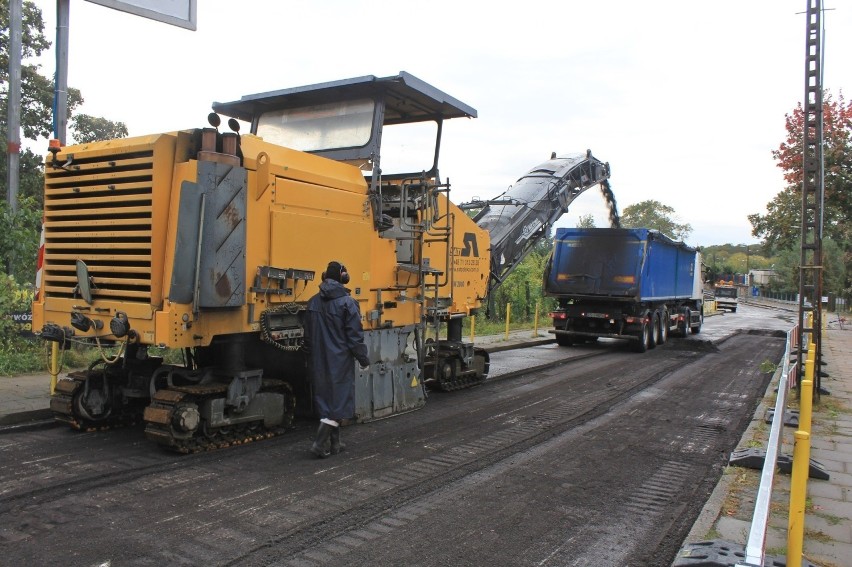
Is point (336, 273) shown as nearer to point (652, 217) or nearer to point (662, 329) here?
point (662, 329)

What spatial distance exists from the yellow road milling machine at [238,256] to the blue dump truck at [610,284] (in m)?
8.36

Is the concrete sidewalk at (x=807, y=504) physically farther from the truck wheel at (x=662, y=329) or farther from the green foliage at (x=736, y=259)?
the green foliage at (x=736, y=259)

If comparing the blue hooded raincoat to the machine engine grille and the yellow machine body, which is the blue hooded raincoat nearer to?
the yellow machine body

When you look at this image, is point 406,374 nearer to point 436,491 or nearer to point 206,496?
point 436,491

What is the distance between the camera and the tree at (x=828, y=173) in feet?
71.6

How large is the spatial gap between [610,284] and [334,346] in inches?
446

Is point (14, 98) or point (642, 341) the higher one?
point (14, 98)

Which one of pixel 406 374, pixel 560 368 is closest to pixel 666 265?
pixel 560 368

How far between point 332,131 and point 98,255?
10.1 feet

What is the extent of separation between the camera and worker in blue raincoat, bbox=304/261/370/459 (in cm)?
581

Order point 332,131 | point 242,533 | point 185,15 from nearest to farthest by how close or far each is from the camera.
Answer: point 242,533 → point 332,131 → point 185,15

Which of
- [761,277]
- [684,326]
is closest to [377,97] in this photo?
[684,326]

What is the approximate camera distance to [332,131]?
769 centimetres

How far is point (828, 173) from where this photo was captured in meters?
21.9
